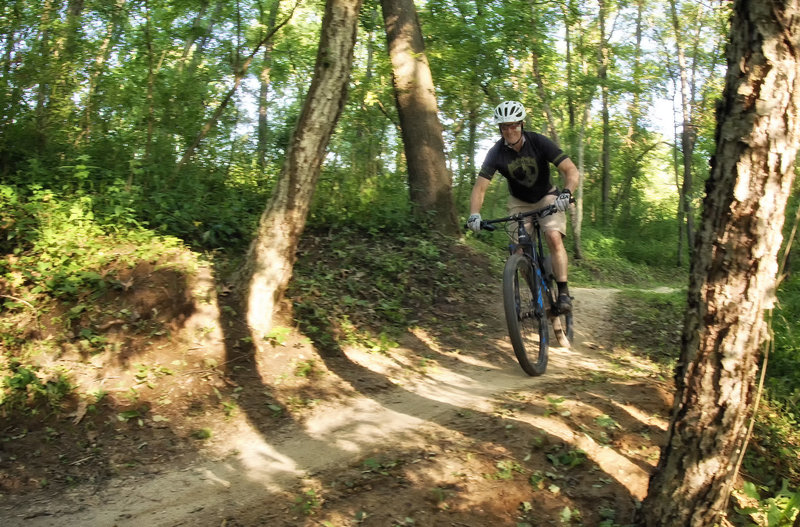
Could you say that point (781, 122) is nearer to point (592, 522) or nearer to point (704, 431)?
point (704, 431)

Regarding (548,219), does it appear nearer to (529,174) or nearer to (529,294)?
(529,174)

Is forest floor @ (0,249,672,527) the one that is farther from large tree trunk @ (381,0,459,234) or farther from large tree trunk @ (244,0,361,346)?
large tree trunk @ (381,0,459,234)

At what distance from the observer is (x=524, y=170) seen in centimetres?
641

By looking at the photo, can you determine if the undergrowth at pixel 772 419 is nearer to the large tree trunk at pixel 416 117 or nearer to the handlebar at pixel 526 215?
the handlebar at pixel 526 215

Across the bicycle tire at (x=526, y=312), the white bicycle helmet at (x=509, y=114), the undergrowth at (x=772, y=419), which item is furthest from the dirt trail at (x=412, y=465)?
the white bicycle helmet at (x=509, y=114)

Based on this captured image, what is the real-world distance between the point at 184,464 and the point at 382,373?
2.49m

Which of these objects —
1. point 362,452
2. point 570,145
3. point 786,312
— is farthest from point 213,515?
point 570,145

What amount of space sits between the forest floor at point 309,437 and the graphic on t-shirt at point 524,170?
2.11 meters

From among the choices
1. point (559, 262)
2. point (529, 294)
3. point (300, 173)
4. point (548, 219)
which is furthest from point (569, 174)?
point (300, 173)

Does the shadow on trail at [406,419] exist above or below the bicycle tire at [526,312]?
below

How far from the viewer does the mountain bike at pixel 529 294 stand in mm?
5887

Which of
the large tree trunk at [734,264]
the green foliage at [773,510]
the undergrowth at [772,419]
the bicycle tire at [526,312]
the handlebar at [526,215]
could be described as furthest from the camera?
the handlebar at [526,215]

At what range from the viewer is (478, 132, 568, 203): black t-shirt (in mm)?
6309

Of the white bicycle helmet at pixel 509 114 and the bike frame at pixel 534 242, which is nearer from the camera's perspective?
the white bicycle helmet at pixel 509 114
